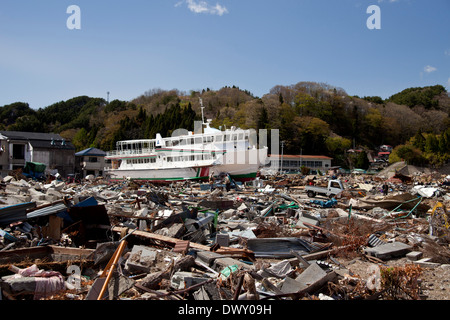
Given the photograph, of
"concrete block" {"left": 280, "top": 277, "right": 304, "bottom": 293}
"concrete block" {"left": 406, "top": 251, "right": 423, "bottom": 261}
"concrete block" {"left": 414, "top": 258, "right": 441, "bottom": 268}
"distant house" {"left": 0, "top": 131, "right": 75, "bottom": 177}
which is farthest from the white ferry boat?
"concrete block" {"left": 280, "top": 277, "right": 304, "bottom": 293}

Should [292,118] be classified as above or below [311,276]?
above

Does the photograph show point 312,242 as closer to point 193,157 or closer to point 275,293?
point 275,293

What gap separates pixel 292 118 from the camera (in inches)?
2434

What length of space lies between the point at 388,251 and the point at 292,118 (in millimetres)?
57013

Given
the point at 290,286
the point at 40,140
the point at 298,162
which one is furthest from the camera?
the point at 298,162

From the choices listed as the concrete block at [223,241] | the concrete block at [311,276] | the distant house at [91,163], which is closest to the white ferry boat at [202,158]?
the distant house at [91,163]

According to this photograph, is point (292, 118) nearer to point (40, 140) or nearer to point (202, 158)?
point (202, 158)

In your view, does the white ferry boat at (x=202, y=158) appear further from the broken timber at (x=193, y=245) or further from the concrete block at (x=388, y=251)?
the concrete block at (x=388, y=251)

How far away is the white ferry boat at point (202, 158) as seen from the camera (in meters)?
27.5

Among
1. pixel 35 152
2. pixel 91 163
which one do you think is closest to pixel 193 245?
pixel 35 152

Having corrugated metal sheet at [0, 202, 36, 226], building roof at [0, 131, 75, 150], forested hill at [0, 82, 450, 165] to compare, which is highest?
forested hill at [0, 82, 450, 165]

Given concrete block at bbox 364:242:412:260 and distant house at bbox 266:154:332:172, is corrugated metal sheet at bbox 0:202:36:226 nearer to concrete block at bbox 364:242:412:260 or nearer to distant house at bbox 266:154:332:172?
concrete block at bbox 364:242:412:260

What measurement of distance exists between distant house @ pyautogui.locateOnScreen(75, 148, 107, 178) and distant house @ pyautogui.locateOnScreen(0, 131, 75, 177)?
1.43 metres

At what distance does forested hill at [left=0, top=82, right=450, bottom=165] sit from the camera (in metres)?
57.6
